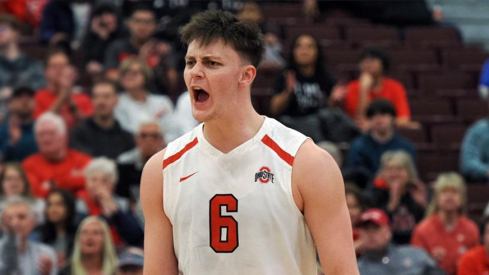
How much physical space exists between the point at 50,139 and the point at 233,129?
5.14 metres

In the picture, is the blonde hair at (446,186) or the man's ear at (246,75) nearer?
the man's ear at (246,75)

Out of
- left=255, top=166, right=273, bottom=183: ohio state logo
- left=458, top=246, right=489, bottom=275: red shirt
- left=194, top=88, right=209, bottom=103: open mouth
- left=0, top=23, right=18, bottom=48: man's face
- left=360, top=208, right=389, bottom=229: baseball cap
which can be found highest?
left=0, top=23, right=18, bottom=48: man's face

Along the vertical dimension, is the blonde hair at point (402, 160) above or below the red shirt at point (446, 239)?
above

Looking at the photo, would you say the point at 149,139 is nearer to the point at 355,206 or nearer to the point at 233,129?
the point at 355,206

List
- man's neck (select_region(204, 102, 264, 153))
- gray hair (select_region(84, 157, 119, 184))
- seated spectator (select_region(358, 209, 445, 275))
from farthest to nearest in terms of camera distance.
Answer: gray hair (select_region(84, 157, 119, 184)), seated spectator (select_region(358, 209, 445, 275)), man's neck (select_region(204, 102, 264, 153))

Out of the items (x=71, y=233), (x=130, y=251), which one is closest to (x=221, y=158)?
(x=130, y=251)

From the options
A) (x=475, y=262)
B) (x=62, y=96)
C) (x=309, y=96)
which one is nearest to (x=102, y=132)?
(x=62, y=96)

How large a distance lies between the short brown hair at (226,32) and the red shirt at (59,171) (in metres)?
5.08

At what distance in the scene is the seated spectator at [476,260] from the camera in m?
7.59

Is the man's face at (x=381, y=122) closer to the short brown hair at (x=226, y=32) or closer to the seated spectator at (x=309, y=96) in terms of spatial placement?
the seated spectator at (x=309, y=96)

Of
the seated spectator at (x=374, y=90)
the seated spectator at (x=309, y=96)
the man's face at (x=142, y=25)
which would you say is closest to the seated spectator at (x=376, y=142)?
the seated spectator at (x=309, y=96)

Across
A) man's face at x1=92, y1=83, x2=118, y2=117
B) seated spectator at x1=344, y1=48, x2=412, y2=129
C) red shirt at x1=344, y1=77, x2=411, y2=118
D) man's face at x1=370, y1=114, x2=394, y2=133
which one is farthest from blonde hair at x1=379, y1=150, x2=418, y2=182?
man's face at x1=92, y1=83, x2=118, y2=117

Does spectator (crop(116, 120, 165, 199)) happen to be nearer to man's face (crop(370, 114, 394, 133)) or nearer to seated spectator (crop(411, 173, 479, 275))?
man's face (crop(370, 114, 394, 133))

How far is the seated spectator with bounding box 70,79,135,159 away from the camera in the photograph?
9031 mm
